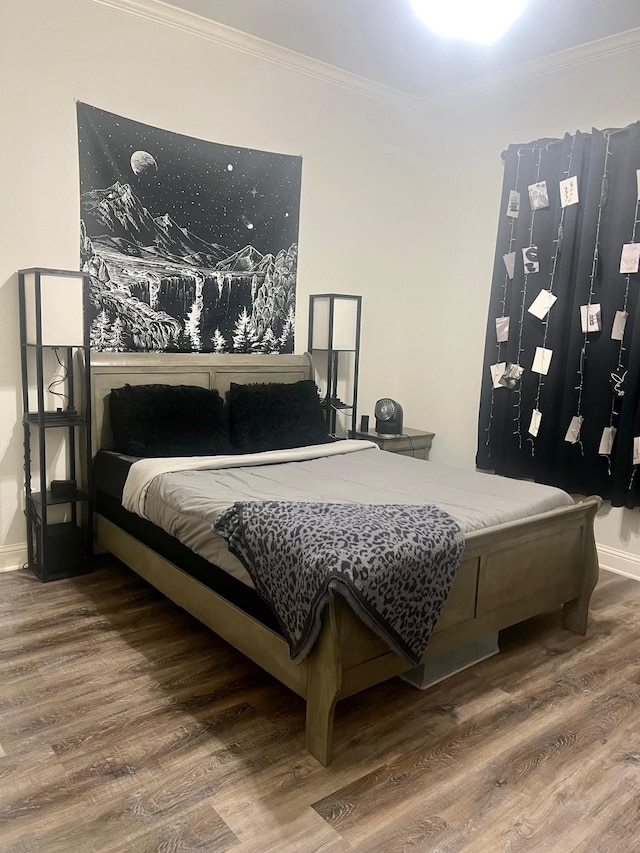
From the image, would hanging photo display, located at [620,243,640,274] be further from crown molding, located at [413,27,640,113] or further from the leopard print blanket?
the leopard print blanket

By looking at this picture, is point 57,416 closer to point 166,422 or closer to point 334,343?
point 166,422

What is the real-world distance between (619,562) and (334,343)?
2.16m

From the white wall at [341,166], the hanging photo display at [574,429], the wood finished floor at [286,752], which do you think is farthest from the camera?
the hanging photo display at [574,429]

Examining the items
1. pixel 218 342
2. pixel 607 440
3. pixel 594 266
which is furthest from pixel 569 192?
pixel 218 342

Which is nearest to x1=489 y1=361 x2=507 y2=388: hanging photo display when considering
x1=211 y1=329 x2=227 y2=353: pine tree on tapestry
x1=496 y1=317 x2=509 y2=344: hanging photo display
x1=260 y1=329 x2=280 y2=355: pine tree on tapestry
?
x1=496 y1=317 x2=509 y2=344: hanging photo display

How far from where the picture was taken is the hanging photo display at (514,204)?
Result: 3.96m

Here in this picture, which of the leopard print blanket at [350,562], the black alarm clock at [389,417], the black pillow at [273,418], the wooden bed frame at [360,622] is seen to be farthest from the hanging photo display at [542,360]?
the leopard print blanket at [350,562]

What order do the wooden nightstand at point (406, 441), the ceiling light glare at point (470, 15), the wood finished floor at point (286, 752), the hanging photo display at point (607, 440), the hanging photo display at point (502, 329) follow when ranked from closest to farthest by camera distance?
the wood finished floor at point (286, 752), the ceiling light glare at point (470, 15), the hanging photo display at point (607, 440), the hanging photo display at point (502, 329), the wooden nightstand at point (406, 441)

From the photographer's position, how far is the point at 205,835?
5.52ft

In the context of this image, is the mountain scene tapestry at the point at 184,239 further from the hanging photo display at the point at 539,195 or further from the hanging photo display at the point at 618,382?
the hanging photo display at the point at 618,382

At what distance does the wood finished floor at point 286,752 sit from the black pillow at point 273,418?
114 centimetres

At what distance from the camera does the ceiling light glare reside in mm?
2416

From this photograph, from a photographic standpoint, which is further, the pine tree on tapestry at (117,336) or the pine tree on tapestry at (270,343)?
the pine tree on tapestry at (270,343)

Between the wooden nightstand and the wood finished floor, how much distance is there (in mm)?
1793
